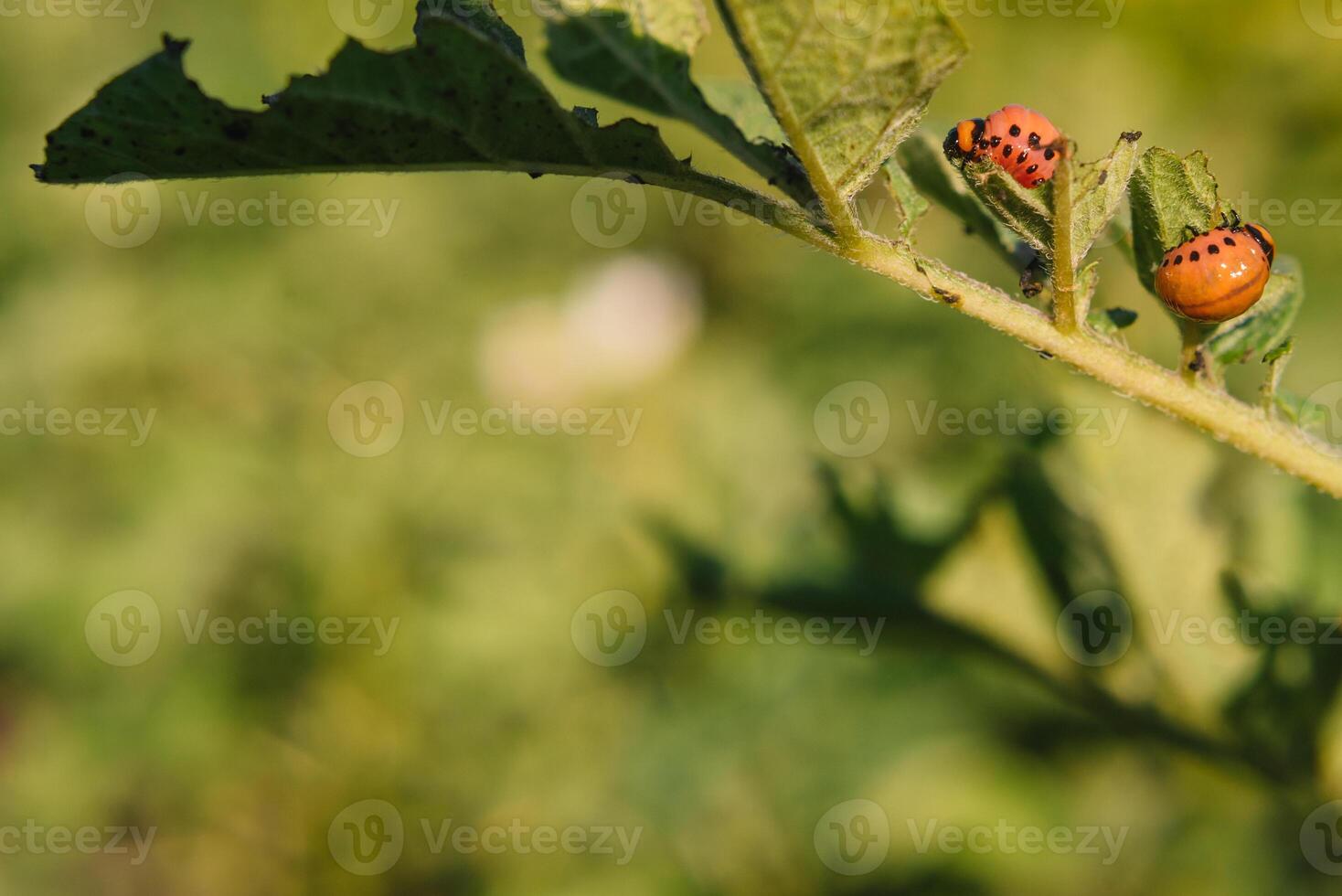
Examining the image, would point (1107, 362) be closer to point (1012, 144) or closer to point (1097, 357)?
point (1097, 357)

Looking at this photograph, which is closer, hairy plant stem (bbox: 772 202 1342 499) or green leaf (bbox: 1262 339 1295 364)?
hairy plant stem (bbox: 772 202 1342 499)

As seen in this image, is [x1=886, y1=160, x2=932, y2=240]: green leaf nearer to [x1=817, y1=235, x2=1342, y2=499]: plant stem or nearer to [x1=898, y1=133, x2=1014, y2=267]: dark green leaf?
[x1=898, y1=133, x2=1014, y2=267]: dark green leaf

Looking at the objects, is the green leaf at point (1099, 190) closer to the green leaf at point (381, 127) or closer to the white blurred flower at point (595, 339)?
the green leaf at point (381, 127)

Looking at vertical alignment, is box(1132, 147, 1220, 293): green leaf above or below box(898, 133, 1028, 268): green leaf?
above

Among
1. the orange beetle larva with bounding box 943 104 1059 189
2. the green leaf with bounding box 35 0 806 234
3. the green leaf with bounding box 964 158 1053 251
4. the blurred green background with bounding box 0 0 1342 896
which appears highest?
the orange beetle larva with bounding box 943 104 1059 189

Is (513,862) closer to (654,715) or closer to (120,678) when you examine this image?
(654,715)

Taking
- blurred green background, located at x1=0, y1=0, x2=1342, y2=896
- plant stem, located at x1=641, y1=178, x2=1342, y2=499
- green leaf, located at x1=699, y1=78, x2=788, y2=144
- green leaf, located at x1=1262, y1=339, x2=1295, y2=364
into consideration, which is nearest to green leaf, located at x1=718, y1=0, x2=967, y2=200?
plant stem, located at x1=641, y1=178, x2=1342, y2=499

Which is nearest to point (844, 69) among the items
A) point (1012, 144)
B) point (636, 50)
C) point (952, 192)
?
point (636, 50)
